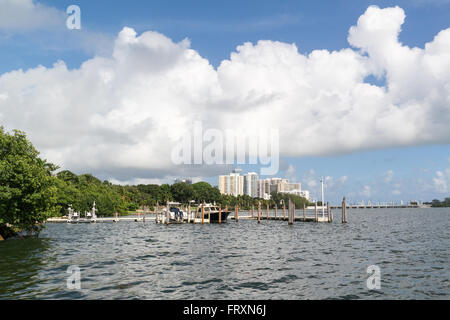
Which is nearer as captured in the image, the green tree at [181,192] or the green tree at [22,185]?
the green tree at [22,185]

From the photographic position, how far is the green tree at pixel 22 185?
39.6m

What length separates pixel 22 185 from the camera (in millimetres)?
40188

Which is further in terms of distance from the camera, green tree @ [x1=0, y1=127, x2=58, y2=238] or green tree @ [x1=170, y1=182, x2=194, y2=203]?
green tree @ [x1=170, y1=182, x2=194, y2=203]

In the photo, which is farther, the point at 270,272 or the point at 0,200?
the point at 0,200

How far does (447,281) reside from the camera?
816 inches

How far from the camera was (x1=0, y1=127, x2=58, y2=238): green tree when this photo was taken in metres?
39.6

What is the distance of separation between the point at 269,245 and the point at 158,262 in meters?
15.3

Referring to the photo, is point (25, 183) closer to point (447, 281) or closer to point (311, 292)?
point (311, 292)

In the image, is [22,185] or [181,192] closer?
[22,185]

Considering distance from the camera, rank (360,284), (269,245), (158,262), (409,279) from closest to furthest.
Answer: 1. (360,284)
2. (409,279)
3. (158,262)
4. (269,245)
